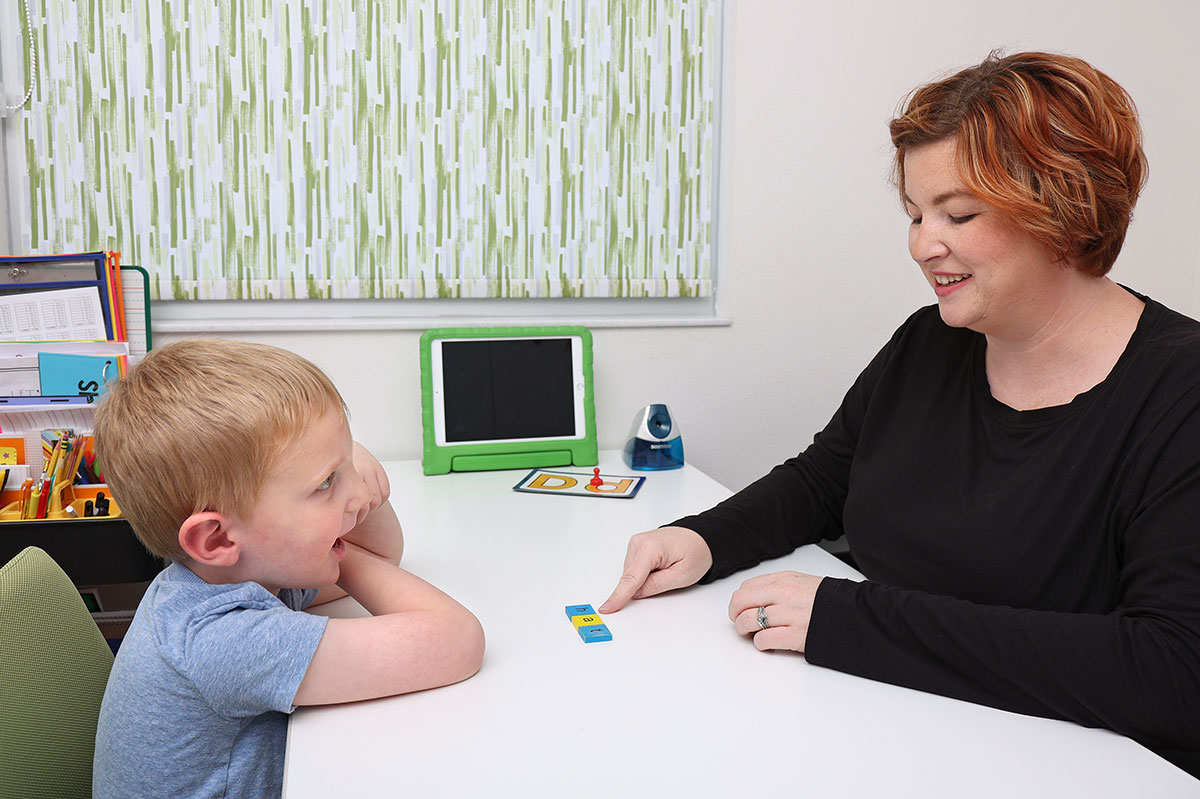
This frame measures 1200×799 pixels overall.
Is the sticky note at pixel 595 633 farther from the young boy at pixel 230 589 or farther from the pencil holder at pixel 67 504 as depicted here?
the pencil holder at pixel 67 504

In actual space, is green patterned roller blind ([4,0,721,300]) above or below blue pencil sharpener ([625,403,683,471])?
above

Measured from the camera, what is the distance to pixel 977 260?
99 centimetres

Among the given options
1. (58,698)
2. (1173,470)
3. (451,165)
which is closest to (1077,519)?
(1173,470)

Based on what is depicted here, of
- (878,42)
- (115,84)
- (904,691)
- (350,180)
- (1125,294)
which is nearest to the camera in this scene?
(904,691)

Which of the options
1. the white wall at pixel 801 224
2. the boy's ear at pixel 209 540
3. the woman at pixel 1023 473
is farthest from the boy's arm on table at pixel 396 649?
the white wall at pixel 801 224

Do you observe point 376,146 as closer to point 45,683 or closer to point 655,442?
point 655,442

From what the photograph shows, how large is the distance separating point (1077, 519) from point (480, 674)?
62 cm

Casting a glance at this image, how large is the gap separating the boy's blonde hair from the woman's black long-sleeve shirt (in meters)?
0.54

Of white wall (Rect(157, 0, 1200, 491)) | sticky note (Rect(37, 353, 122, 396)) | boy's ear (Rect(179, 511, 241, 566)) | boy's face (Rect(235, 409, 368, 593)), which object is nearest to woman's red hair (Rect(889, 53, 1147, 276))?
boy's face (Rect(235, 409, 368, 593))

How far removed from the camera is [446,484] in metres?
1.62

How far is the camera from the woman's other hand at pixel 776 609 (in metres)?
0.88

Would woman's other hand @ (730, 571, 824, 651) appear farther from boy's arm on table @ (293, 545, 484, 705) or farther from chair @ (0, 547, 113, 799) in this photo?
chair @ (0, 547, 113, 799)

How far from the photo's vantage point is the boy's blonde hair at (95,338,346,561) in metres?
0.77

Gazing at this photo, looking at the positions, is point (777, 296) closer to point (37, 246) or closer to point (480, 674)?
point (480, 674)
